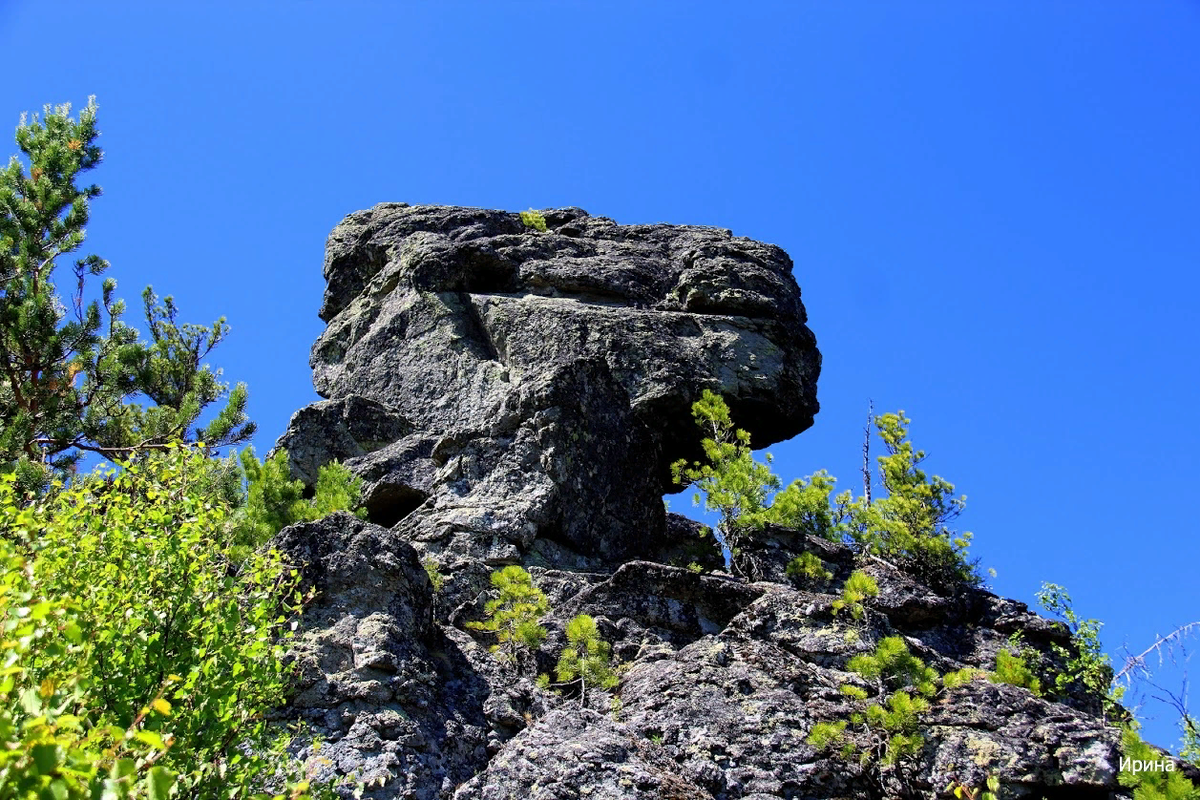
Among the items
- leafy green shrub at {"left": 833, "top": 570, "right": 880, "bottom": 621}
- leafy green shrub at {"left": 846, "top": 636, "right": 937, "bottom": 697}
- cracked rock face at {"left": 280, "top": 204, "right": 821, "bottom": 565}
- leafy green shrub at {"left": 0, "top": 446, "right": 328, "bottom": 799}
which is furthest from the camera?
cracked rock face at {"left": 280, "top": 204, "right": 821, "bottom": 565}

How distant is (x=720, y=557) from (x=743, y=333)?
22.4 feet

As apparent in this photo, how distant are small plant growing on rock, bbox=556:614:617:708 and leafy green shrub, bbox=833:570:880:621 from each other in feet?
12.8

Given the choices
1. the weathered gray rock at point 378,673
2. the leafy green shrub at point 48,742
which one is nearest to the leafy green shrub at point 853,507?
the weathered gray rock at point 378,673

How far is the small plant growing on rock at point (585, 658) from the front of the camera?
15.8m

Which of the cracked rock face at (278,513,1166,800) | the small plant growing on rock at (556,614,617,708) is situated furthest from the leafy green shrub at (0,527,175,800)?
the small plant growing on rock at (556,614,617,708)

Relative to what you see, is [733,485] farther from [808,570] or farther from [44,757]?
[44,757]

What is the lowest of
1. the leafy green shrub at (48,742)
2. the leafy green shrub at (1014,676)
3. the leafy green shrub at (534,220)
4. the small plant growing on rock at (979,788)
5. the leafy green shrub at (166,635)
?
the leafy green shrub at (48,742)

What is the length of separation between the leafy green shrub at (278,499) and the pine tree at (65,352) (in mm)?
1584

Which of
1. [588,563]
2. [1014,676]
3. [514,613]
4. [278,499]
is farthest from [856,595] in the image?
[278,499]

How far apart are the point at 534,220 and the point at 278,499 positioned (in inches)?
569

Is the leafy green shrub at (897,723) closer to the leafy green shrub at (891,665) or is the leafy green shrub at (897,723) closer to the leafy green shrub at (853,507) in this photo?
the leafy green shrub at (891,665)

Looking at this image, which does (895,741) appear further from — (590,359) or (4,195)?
(4,195)

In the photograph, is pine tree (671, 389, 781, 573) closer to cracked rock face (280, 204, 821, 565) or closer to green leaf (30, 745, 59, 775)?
cracked rock face (280, 204, 821, 565)

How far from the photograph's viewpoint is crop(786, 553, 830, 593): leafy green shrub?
19.8 meters
